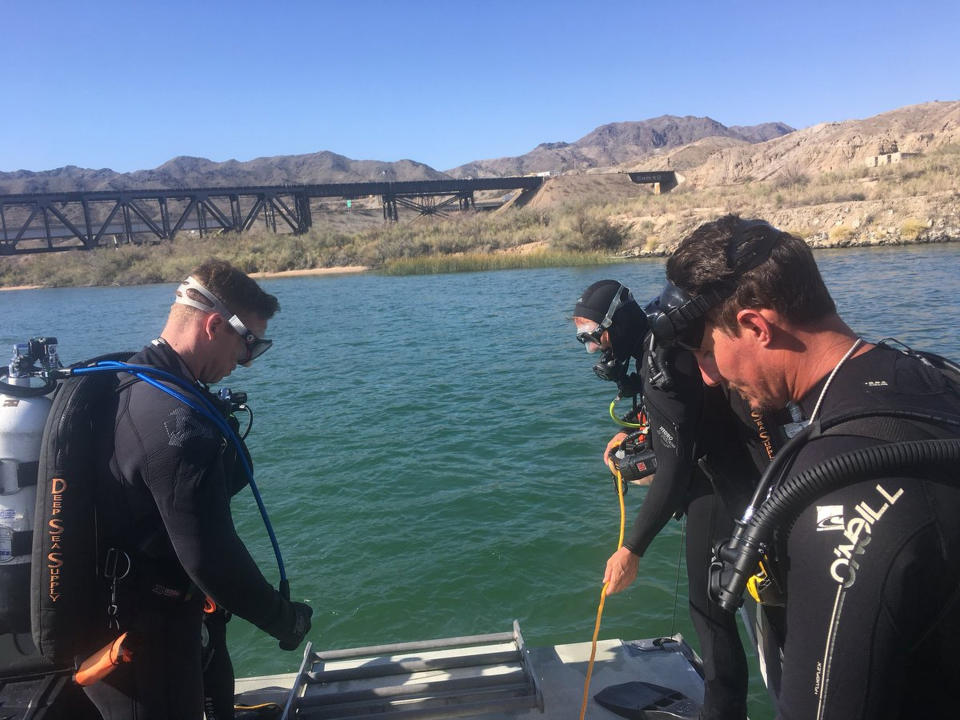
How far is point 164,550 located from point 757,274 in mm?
1949

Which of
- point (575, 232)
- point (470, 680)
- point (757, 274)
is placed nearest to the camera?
point (757, 274)

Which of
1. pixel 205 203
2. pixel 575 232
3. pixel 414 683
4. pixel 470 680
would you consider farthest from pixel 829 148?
pixel 414 683

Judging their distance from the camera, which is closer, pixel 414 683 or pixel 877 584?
pixel 877 584

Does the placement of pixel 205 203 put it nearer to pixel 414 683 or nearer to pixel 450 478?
pixel 450 478

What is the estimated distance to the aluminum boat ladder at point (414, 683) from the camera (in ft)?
9.18

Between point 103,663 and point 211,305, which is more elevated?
point 211,305

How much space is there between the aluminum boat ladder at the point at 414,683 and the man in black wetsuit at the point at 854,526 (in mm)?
1812

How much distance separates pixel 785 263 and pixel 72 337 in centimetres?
2491

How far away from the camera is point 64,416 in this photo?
6.53 ft

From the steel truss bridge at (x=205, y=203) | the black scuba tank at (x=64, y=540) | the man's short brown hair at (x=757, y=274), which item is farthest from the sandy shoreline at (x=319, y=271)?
the man's short brown hair at (x=757, y=274)

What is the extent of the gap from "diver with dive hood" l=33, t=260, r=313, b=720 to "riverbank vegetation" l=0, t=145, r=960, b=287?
35.1 m

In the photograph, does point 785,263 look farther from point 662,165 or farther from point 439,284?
point 662,165

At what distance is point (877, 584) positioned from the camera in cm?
111

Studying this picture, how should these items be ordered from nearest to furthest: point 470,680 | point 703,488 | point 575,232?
point 703,488 < point 470,680 < point 575,232
